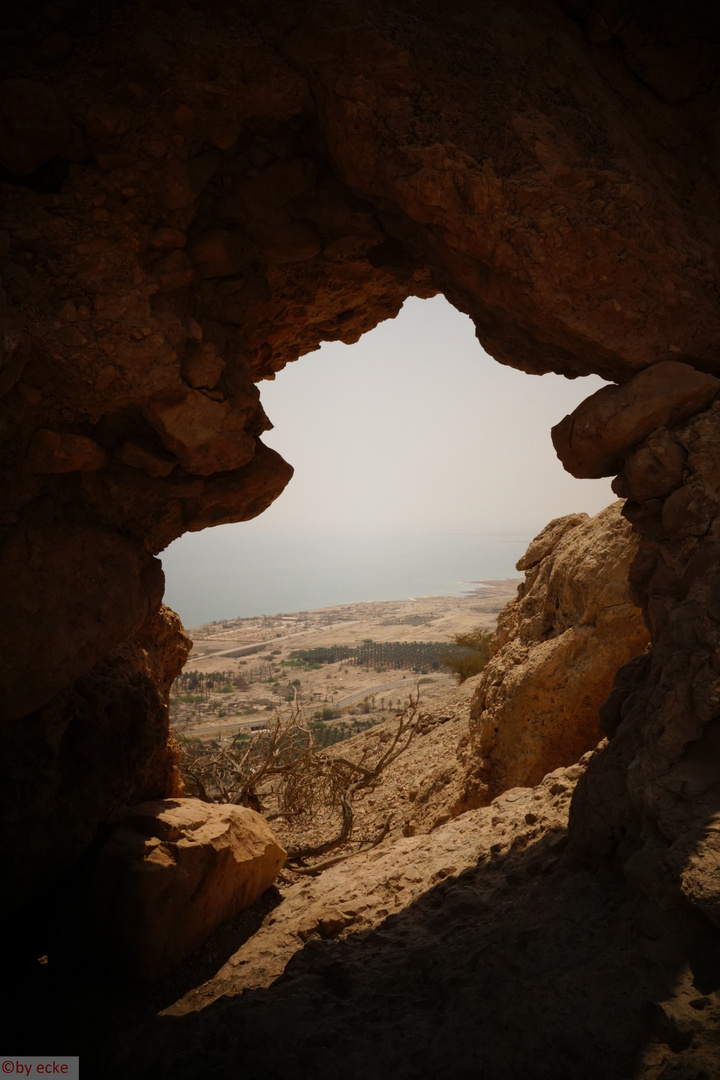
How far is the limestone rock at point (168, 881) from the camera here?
4.15m

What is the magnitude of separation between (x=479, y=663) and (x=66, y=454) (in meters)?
11.5

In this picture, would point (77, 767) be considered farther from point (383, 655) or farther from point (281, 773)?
point (383, 655)

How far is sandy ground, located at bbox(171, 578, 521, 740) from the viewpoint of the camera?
18.5 meters

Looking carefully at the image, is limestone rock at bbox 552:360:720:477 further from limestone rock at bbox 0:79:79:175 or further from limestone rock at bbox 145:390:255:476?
limestone rock at bbox 0:79:79:175

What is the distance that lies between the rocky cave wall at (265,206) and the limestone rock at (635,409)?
28 mm

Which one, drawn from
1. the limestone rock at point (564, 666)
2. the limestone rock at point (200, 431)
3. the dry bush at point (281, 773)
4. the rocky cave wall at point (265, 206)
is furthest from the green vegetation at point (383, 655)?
the rocky cave wall at point (265, 206)

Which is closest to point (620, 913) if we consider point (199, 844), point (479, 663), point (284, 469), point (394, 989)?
point (394, 989)

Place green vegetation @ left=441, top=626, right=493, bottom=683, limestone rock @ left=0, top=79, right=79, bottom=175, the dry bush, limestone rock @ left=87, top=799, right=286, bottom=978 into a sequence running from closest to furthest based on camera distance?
limestone rock @ left=0, top=79, right=79, bottom=175, limestone rock @ left=87, top=799, right=286, bottom=978, the dry bush, green vegetation @ left=441, top=626, right=493, bottom=683

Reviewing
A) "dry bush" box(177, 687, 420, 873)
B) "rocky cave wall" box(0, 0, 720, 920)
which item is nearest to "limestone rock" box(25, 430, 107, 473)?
"rocky cave wall" box(0, 0, 720, 920)

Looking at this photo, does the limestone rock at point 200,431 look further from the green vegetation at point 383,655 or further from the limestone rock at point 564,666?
the green vegetation at point 383,655

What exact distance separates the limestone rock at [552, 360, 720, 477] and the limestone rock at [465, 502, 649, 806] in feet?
9.17

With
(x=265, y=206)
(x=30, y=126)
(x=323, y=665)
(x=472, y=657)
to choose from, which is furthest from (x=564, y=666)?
(x=323, y=665)

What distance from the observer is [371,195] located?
4277 millimetres

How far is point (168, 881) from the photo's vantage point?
429cm
